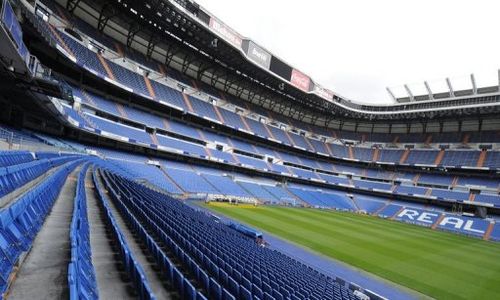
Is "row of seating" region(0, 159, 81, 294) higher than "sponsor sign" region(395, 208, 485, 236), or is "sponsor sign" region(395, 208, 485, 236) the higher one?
"row of seating" region(0, 159, 81, 294)

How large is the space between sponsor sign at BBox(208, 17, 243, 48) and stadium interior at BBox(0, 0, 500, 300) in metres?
0.20

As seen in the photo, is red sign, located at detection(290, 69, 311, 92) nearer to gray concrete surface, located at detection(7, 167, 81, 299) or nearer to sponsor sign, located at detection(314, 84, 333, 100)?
sponsor sign, located at detection(314, 84, 333, 100)

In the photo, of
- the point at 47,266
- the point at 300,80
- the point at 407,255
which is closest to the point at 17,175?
the point at 47,266

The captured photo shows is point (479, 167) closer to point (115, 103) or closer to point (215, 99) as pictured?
point (215, 99)

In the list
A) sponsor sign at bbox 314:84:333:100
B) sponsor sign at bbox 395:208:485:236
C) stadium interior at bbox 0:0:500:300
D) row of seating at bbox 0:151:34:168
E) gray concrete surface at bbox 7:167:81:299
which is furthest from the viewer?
sponsor sign at bbox 314:84:333:100

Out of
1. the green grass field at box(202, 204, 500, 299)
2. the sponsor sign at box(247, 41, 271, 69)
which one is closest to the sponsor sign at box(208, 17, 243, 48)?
the sponsor sign at box(247, 41, 271, 69)

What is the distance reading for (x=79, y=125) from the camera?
84.1 ft

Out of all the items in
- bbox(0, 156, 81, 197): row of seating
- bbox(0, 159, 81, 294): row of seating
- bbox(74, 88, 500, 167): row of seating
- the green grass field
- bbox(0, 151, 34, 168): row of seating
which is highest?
bbox(74, 88, 500, 167): row of seating

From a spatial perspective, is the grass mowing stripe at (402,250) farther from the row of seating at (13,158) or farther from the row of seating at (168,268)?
the row of seating at (13,158)

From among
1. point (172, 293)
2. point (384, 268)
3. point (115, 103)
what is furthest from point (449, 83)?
point (172, 293)

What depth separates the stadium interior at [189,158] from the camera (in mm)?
6156

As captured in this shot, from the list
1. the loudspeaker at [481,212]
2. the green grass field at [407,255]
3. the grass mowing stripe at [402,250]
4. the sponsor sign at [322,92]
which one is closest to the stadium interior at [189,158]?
the loudspeaker at [481,212]

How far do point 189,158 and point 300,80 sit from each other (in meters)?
19.6

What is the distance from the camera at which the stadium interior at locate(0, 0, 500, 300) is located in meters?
6.16
